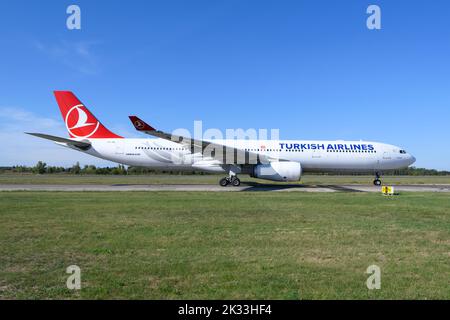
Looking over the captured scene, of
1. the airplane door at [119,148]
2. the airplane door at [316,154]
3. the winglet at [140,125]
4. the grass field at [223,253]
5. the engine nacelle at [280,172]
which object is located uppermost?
the winglet at [140,125]

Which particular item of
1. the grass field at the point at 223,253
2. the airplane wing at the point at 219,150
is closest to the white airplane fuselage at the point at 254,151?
the airplane wing at the point at 219,150

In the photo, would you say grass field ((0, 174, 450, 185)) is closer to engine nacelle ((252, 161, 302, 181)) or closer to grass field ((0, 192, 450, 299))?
engine nacelle ((252, 161, 302, 181))

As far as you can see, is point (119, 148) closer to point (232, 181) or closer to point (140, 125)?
point (140, 125)

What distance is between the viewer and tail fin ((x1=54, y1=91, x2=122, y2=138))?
2567 centimetres

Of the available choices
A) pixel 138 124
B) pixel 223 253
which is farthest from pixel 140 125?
pixel 223 253

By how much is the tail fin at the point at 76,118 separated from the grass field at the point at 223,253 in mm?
15545

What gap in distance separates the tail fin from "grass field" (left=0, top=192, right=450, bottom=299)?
15.5 m

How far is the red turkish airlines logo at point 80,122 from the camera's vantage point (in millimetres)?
25719

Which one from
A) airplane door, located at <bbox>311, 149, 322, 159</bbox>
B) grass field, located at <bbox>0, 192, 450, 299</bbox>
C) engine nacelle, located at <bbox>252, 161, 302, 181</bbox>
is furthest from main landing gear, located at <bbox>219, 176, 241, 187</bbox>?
grass field, located at <bbox>0, 192, 450, 299</bbox>

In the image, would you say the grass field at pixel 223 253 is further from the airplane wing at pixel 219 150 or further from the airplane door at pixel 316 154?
the airplane door at pixel 316 154

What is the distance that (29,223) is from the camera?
351 inches

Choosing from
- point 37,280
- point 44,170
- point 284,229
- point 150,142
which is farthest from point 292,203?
point 44,170

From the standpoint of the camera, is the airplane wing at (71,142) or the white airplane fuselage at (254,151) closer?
the airplane wing at (71,142)
